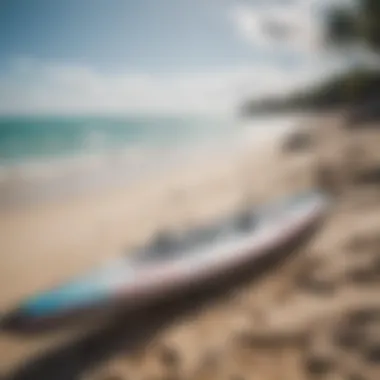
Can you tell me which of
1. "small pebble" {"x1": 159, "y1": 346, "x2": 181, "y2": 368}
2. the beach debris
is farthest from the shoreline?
the beach debris

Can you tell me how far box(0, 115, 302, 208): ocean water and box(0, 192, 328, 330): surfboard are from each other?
0.40 ft

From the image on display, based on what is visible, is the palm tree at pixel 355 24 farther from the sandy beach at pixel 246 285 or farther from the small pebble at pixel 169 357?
the small pebble at pixel 169 357

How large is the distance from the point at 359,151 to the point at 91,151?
1.59ft

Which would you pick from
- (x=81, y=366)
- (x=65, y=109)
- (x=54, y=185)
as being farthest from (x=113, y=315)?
(x=65, y=109)

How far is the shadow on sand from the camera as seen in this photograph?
3.26 feet

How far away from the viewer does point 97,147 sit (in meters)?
1.04

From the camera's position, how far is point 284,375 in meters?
1.08

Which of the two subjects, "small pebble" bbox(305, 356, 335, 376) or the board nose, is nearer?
the board nose

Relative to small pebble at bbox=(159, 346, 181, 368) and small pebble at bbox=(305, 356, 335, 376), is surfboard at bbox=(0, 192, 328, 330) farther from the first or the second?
small pebble at bbox=(305, 356, 335, 376)

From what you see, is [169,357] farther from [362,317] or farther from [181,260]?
[362,317]

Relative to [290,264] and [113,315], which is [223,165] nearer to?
[290,264]

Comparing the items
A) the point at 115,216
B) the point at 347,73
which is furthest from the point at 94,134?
the point at 347,73

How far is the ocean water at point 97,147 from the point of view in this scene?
3.28ft

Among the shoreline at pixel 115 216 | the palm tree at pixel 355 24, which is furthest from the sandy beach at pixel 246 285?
the palm tree at pixel 355 24
